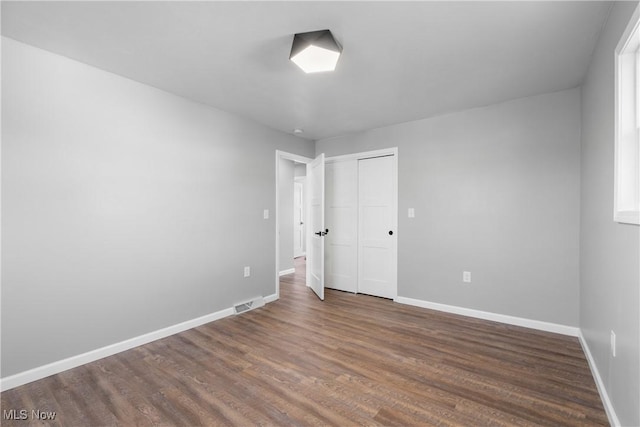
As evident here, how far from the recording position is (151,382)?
2184 mm

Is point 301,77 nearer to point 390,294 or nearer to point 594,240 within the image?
point 594,240

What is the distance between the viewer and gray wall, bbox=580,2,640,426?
4.66 ft

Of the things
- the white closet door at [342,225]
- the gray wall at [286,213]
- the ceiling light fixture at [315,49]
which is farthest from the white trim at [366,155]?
the ceiling light fixture at [315,49]

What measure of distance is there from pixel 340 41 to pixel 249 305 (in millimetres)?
3137

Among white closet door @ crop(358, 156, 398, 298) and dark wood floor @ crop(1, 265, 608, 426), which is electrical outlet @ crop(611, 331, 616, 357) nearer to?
dark wood floor @ crop(1, 265, 608, 426)

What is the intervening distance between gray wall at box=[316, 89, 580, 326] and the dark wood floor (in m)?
0.46

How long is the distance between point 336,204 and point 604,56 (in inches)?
135

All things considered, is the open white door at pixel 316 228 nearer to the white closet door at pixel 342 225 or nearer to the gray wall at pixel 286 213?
the white closet door at pixel 342 225

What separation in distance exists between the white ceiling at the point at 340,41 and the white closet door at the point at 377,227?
1.34 meters

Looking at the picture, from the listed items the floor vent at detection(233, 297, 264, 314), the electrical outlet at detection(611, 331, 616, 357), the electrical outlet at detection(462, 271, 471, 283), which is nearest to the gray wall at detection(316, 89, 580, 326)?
the electrical outlet at detection(462, 271, 471, 283)

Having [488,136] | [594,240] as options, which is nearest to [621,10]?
[594,240]

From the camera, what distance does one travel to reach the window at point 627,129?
A: 1549mm

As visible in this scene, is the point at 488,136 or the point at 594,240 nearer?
the point at 594,240

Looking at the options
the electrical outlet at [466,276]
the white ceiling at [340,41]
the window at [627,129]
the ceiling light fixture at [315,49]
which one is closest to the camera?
the window at [627,129]
